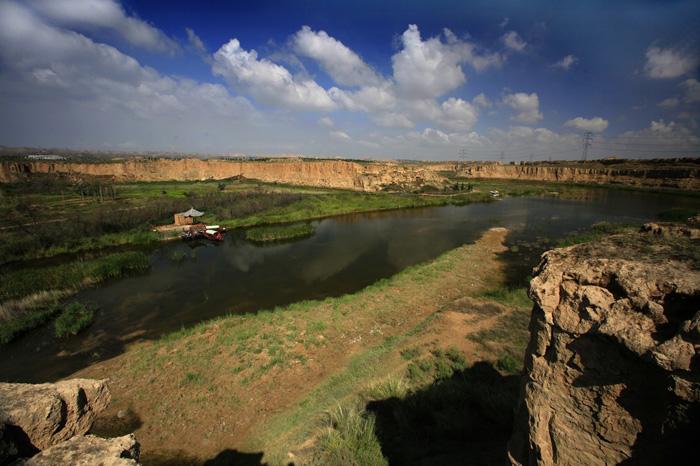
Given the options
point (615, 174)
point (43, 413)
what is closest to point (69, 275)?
point (43, 413)

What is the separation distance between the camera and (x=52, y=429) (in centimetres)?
282

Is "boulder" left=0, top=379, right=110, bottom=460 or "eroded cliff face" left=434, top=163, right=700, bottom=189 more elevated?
"eroded cliff face" left=434, top=163, right=700, bottom=189

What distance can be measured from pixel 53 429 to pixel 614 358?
525cm

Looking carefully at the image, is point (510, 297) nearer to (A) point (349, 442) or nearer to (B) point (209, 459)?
(A) point (349, 442)

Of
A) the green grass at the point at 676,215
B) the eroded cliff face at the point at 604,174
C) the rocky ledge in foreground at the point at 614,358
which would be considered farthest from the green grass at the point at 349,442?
the eroded cliff face at the point at 604,174

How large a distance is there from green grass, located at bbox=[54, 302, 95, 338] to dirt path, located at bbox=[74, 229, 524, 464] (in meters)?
3.70

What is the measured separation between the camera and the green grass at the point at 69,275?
51.9 ft

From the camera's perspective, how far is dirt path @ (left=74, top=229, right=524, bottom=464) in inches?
270

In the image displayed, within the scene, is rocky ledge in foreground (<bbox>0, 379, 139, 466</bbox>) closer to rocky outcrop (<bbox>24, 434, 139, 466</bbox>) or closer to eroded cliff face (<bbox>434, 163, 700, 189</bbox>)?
rocky outcrop (<bbox>24, 434, 139, 466</bbox>)

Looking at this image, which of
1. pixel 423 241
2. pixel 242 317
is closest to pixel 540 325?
pixel 242 317

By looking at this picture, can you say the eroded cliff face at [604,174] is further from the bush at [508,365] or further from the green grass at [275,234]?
the bush at [508,365]

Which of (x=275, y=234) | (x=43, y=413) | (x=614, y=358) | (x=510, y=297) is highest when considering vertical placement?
(x=614, y=358)

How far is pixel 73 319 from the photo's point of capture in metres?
13.3

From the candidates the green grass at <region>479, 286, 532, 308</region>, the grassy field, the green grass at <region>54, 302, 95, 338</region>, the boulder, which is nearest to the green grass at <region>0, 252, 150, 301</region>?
the grassy field
